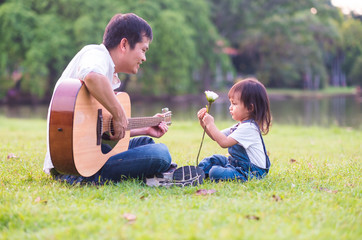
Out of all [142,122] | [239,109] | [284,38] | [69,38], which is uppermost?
[284,38]

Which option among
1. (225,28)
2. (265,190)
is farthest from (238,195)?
(225,28)

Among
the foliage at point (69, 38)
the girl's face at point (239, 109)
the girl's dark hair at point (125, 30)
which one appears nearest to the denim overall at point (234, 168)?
the girl's face at point (239, 109)

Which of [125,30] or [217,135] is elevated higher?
[125,30]

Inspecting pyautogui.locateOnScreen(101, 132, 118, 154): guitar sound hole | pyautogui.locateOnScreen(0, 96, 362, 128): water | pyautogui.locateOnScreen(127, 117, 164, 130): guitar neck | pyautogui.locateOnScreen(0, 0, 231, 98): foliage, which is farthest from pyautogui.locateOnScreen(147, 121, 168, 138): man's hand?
pyautogui.locateOnScreen(0, 0, 231, 98): foliage

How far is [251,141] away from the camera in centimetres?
378

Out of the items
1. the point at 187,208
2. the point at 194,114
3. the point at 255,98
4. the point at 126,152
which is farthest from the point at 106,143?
the point at 194,114

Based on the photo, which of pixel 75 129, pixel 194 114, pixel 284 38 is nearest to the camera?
pixel 75 129

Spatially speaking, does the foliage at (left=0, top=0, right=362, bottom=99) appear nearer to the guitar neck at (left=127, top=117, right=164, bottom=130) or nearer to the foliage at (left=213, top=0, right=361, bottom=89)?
the foliage at (left=213, top=0, right=361, bottom=89)

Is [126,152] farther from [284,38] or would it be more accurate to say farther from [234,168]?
[284,38]

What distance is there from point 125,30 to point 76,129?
3.51ft

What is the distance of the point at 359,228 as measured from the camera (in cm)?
245

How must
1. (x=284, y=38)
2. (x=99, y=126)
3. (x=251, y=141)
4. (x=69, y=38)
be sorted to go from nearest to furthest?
1. (x=99, y=126)
2. (x=251, y=141)
3. (x=69, y=38)
4. (x=284, y=38)

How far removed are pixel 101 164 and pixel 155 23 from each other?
862 inches

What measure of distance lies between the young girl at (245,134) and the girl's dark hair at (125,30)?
3.16 feet
